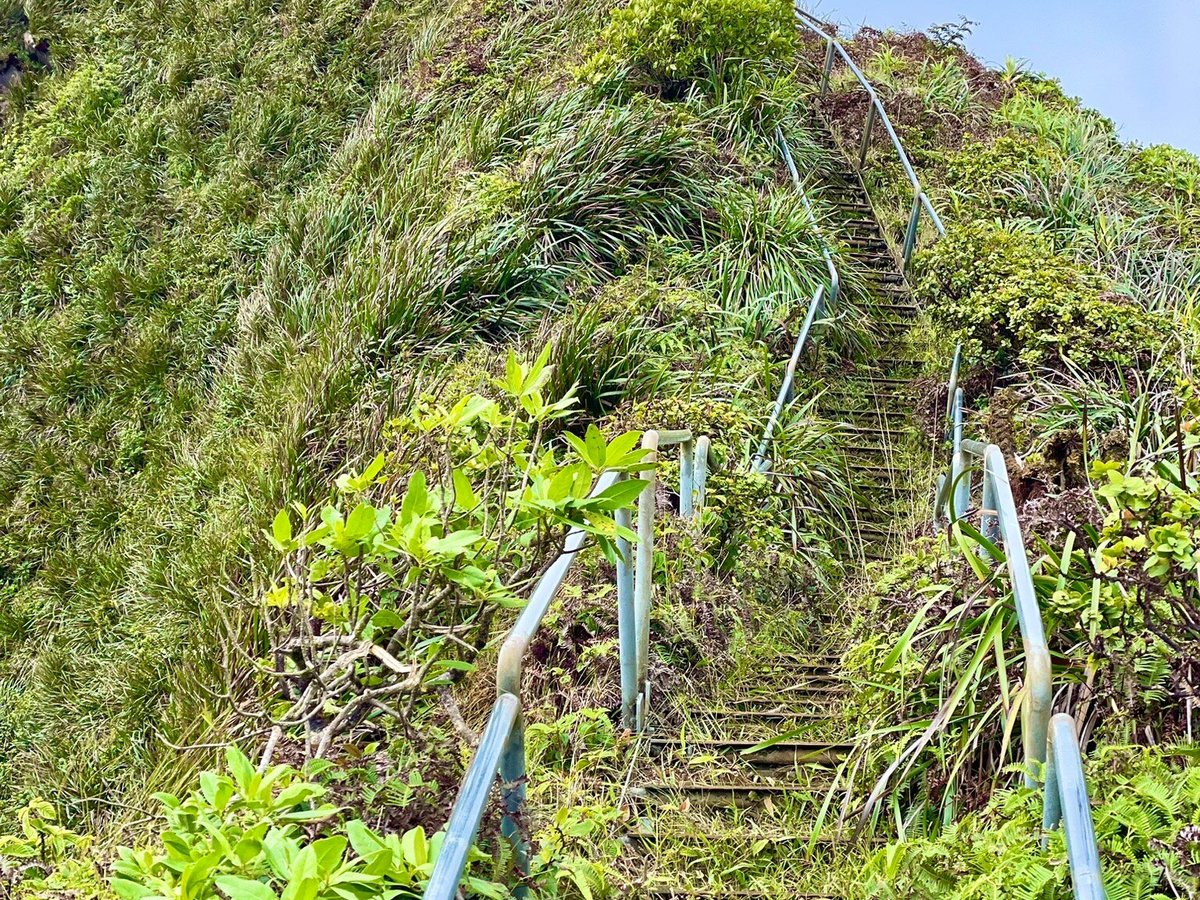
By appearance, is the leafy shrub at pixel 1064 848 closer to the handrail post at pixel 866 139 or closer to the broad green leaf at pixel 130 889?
the broad green leaf at pixel 130 889

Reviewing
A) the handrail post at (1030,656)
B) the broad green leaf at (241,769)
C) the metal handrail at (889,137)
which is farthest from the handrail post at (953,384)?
the broad green leaf at (241,769)

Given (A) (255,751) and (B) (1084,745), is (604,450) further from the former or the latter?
(A) (255,751)

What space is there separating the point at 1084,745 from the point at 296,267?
25.7 ft

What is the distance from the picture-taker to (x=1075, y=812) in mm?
2043

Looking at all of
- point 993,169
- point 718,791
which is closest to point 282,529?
point 718,791

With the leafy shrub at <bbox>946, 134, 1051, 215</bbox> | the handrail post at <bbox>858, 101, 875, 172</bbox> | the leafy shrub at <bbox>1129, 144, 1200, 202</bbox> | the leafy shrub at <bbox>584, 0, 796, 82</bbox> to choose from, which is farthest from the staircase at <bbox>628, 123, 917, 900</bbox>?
the leafy shrub at <bbox>1129, 144, 1200, 202</bbox>

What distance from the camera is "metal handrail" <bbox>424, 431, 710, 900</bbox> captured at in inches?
75.9

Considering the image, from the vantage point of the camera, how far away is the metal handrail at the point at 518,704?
1927 mm

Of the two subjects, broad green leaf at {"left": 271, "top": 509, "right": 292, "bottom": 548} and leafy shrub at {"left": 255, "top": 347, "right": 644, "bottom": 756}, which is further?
broad green leaf at {"left": 271, "top": 509, "right": 292, "bottom": 548}

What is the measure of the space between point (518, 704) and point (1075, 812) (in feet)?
3.60

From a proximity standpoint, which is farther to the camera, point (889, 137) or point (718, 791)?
point (889, 137)

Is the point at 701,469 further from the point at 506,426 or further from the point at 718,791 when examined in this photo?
the point at 718,791

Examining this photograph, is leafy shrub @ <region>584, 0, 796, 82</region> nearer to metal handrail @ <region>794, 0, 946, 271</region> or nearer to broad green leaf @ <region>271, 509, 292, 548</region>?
metal handrail @ <region>794, 0, 946, 271</region>

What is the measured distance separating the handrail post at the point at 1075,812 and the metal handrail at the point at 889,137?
7.29m
